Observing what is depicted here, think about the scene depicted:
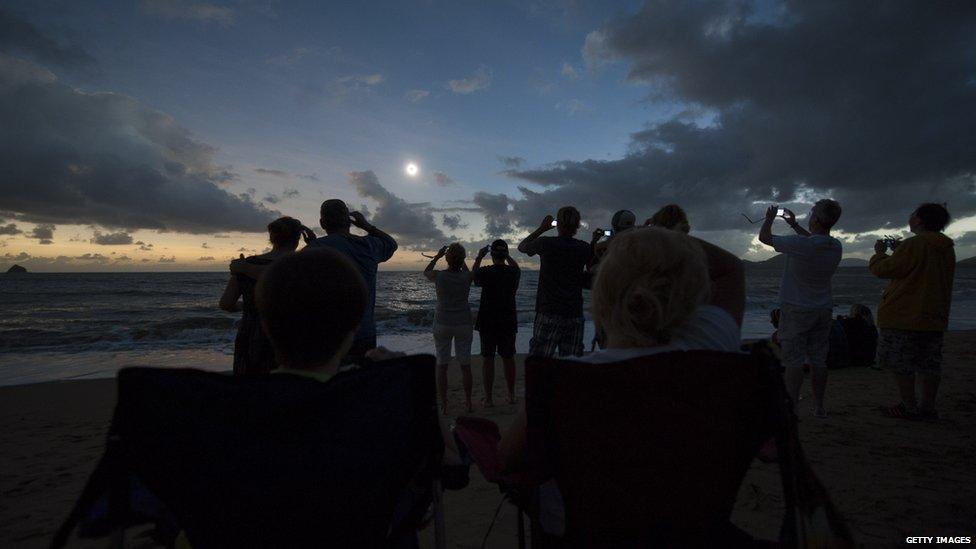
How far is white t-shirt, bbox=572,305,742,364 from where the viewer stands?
1.29m

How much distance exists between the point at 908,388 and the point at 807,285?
1.61m

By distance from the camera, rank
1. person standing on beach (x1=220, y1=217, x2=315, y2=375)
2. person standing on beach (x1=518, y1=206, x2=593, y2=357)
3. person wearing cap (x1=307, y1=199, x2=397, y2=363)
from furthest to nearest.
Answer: person standing on beach (x1=518, y1=206, x2=593, y2=357) < person wearing cap (x1=307, y1=199, x2=397, y2=363) < person standing on beach (x1=220, y1=217, x2=315, y2=375)

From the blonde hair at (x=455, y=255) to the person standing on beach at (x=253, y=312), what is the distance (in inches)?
81.9

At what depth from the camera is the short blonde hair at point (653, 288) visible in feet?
4.31

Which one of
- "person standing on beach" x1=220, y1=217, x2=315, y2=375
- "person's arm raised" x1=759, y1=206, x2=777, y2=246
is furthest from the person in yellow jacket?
"person standing on beach" x1=220, y1=217, x2=315, y2=375

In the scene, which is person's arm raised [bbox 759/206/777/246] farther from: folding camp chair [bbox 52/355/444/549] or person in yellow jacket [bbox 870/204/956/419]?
folding camp chair [bbox 52/355/444/549]

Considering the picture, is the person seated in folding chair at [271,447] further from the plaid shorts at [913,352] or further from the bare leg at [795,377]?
the plaid shorts at [913,352]

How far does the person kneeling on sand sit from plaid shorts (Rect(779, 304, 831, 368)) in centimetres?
350

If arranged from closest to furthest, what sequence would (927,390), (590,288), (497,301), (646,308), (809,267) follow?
(646,308) → (590,288) → (809,267) → (927,390) → (497,301)

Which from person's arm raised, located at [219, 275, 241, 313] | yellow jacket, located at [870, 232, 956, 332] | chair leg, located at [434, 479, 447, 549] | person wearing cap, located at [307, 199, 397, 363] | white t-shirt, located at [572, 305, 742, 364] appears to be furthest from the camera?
yellow jacket, located at [870, 232, 956, 332]

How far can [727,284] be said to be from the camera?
2027 millimetres

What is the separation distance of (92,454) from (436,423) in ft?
16.1

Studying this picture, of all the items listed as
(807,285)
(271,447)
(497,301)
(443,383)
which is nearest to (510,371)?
(443,383)

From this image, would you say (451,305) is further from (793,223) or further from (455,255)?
(793,223)
